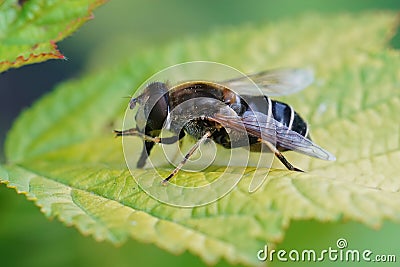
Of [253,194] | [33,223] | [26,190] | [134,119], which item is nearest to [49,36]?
[134,119]

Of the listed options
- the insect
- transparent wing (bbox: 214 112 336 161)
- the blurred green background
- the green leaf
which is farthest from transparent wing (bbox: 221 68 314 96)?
the blurred green background

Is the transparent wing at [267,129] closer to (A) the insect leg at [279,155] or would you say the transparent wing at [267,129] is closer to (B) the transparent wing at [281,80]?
(A) the insect leg at [279,155]

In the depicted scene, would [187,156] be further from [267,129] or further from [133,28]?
[133,28]

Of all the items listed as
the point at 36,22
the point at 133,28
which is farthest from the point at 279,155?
the point at 133,28

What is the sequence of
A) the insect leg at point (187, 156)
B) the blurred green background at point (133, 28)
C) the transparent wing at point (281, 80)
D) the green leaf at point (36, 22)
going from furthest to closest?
the blurred green background at point (133, 28) < the transparent wing at point (281, 80) < the green leaf at point (36, 22) < the insect leg at point (187, 156)

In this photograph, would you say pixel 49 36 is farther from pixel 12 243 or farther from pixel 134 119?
pixel 12 243

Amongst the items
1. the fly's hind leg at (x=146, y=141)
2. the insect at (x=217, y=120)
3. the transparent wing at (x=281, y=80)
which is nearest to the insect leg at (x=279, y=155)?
the insect at (x=217, y=120)

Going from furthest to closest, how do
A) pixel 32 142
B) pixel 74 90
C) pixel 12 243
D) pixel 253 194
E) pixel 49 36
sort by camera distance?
pixel 74 90 < pixel 32 142 < pixel 12 243 < pixel 49 36 < pixel 253 194
